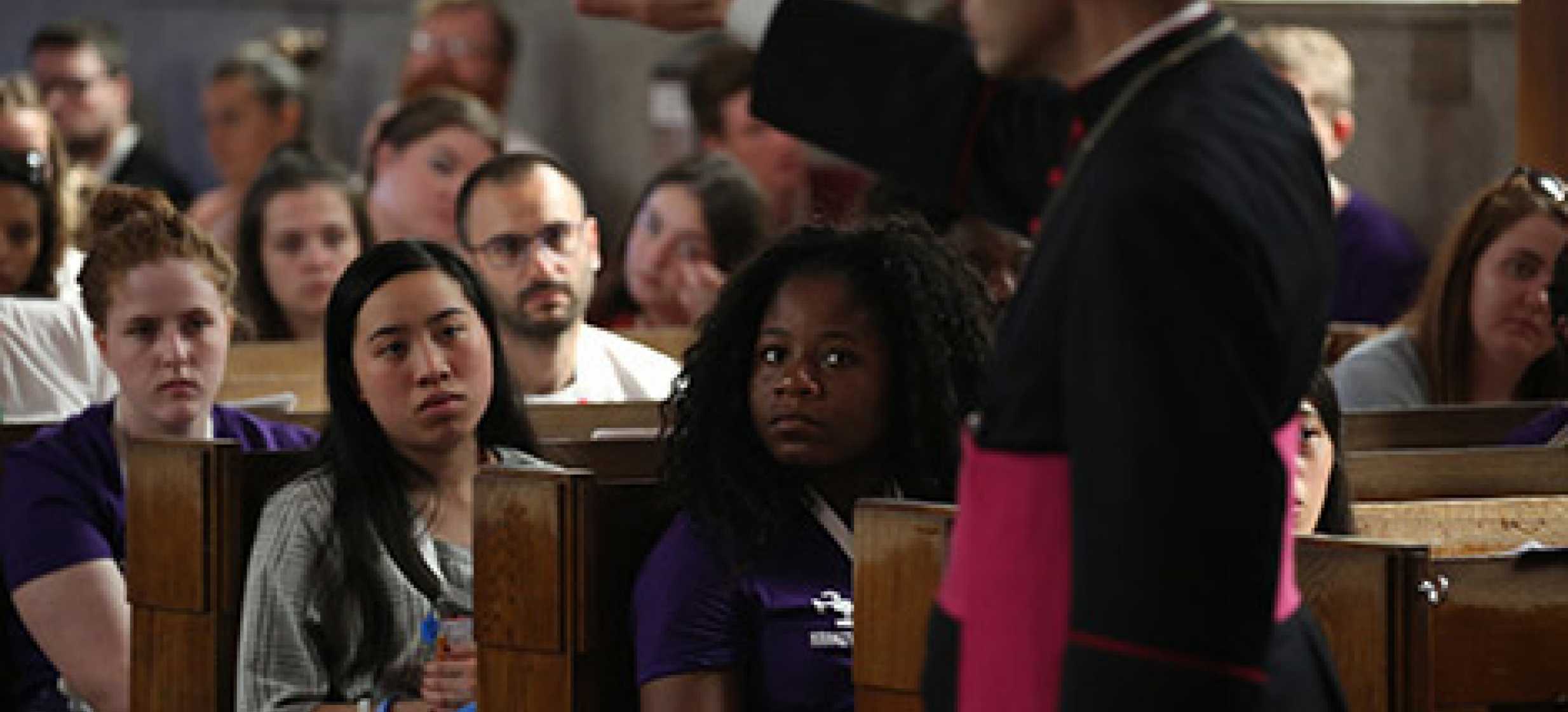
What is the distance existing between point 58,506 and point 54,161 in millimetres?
2346

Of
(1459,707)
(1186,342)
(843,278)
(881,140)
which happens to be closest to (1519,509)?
(1459,707)

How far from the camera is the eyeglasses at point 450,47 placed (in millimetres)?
9344

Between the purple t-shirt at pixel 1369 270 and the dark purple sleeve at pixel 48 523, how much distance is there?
4104 mm

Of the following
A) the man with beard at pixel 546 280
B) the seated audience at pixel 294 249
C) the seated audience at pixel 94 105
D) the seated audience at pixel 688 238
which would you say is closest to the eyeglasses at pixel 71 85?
the seated audience at pixel 94 105

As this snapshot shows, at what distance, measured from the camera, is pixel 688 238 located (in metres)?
6.68

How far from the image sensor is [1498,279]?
17.4 ft

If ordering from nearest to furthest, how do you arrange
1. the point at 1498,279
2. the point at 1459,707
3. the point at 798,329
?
the point at 1459,707 → the point at 798,329 → the point at 1498,279

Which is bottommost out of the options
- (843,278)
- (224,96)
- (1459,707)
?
(1459,707)

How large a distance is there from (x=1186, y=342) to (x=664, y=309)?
478 centimetres

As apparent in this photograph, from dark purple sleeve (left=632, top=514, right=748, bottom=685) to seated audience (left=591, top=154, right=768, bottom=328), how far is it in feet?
10.7

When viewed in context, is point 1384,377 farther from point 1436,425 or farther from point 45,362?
point 45,362

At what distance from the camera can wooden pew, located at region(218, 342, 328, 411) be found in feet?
18.4

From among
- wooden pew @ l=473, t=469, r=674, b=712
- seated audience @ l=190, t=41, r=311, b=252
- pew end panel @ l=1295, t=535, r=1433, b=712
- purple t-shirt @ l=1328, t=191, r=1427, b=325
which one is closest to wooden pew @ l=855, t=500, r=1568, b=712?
pew end panel @ l=1295, t=535, r=1433, b=712

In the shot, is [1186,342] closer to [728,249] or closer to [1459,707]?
[1459,707]
